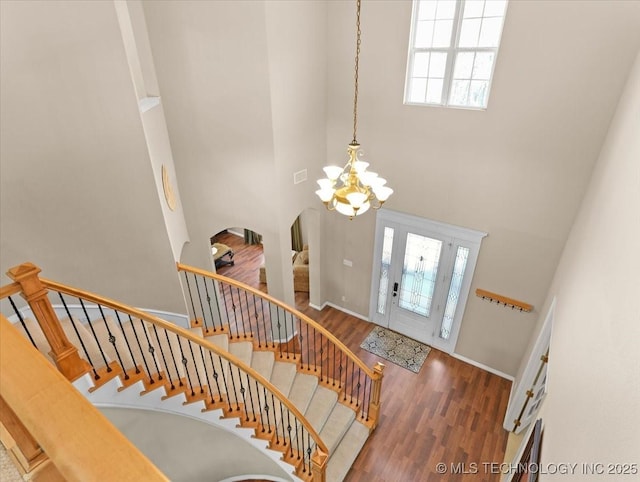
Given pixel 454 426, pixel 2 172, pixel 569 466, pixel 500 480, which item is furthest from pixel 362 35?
pixel 500 480

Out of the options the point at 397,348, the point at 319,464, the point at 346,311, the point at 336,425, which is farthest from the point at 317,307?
the point at 319,464

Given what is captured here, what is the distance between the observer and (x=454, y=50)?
471 centimetres

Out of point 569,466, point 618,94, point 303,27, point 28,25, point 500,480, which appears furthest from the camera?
point 303,27

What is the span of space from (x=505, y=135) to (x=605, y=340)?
364cm

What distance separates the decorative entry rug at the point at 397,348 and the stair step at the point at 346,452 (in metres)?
1.56

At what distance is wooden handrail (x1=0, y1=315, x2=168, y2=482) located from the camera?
2.85 ft

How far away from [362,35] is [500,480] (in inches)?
246

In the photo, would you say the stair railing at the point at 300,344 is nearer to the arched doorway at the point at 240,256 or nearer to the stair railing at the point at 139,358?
the stair railing at the point at 139,358

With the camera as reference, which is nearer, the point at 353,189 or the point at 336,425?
the point at 353,189

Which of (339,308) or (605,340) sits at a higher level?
(605,340)

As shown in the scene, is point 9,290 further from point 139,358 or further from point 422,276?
point 422,276

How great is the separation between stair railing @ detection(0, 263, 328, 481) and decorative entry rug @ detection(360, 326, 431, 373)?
242 cm

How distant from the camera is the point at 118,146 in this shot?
13.0 ft

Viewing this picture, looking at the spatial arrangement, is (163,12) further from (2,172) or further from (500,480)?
(500,480)
